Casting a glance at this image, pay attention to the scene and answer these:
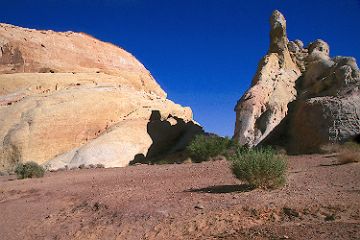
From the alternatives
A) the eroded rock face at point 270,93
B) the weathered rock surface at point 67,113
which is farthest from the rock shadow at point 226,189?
the weathered rock surface at point 67,113

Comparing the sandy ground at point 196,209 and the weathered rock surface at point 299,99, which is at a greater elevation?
the weathered rock surface at point 299,99

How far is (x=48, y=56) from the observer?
46.3 metres

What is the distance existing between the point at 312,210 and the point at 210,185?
177 inches

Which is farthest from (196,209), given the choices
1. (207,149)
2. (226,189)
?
(207,149)

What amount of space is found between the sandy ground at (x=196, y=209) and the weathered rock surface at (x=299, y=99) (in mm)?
6320

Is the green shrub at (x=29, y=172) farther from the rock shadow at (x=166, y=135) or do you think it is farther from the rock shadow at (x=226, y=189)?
the rock shadow at (x=226, y=189)

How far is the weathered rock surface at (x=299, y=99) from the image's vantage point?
2088cm

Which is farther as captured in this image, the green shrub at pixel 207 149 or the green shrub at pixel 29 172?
the green shrub at pixel 207 149

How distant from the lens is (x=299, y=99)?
26.1 meters

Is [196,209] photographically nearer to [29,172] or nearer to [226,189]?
[226,189]

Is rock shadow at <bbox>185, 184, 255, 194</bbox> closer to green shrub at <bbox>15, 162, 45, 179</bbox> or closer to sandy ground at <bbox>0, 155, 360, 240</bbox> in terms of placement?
sandy ground at <bbox>0, 155, 360, 240</bbox>

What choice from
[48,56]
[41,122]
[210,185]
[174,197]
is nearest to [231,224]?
[174,197]

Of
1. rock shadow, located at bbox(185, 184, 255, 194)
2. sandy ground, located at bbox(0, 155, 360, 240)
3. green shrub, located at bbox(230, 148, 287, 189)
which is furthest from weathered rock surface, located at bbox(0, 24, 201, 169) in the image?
green shrub, located at bbox(230, 148, 287, 189)

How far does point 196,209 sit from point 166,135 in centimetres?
2613
